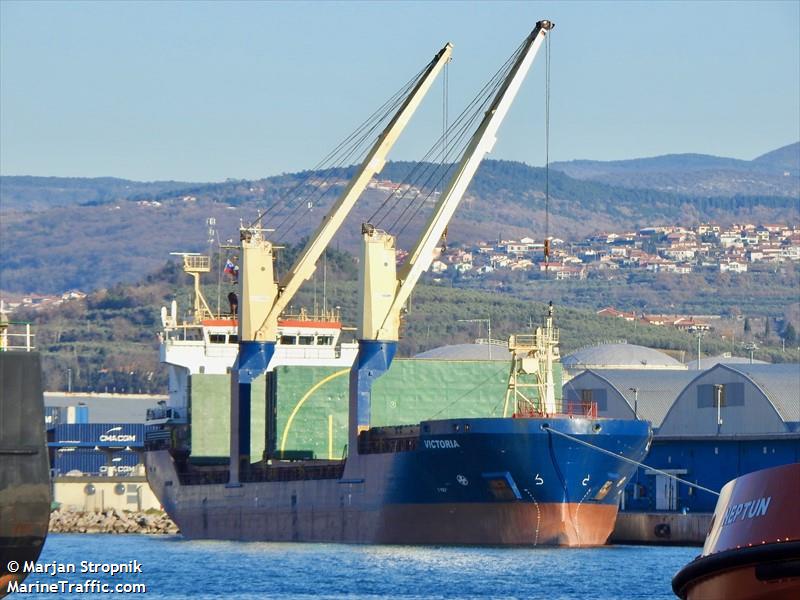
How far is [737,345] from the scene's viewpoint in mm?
169375

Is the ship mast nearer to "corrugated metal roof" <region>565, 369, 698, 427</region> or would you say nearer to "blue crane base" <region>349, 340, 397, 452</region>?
"blue crane base" <region>349, 340, 397, 452</region>

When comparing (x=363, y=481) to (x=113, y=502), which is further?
(x=113, y=502)

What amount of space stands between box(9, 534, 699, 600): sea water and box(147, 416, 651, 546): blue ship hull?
3.64 feet

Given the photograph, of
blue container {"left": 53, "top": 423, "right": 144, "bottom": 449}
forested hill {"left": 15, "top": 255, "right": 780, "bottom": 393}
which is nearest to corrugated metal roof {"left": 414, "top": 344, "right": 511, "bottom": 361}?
blue container {"left": 53, "top": 423, "right": 144, "bottom": 449}

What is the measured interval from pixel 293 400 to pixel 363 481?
4669 mm

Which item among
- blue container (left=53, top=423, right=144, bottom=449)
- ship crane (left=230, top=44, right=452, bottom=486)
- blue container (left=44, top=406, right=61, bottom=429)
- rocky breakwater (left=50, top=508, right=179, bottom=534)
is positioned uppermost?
ship crane (left=230, top=44, right=452, bottom=486)

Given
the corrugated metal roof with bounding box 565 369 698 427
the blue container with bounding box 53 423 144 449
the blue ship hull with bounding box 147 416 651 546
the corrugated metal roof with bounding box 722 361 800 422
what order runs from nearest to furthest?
the blue ship hull with bounding box 147 416 651 546 < the corrugated metal roof with bounding box 722 361 800 422 < the corrugated metal roof with bounding box 565 369 698 427 < the blue container with bounding box 53 423 144 449

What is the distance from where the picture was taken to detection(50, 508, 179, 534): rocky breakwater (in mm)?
70062

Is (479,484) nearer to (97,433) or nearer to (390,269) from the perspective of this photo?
(390,269)

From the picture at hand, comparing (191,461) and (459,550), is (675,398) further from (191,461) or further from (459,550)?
(459,550)

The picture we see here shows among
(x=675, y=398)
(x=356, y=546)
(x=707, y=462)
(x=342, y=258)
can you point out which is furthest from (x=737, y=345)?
(x=356, y=546)

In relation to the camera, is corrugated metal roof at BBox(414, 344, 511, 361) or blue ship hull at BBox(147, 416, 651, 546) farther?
corrugated metal roof at BBox(414, 344, 511, 361)

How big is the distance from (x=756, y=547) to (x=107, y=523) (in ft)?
178

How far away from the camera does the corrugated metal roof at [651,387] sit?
72.9 meters
